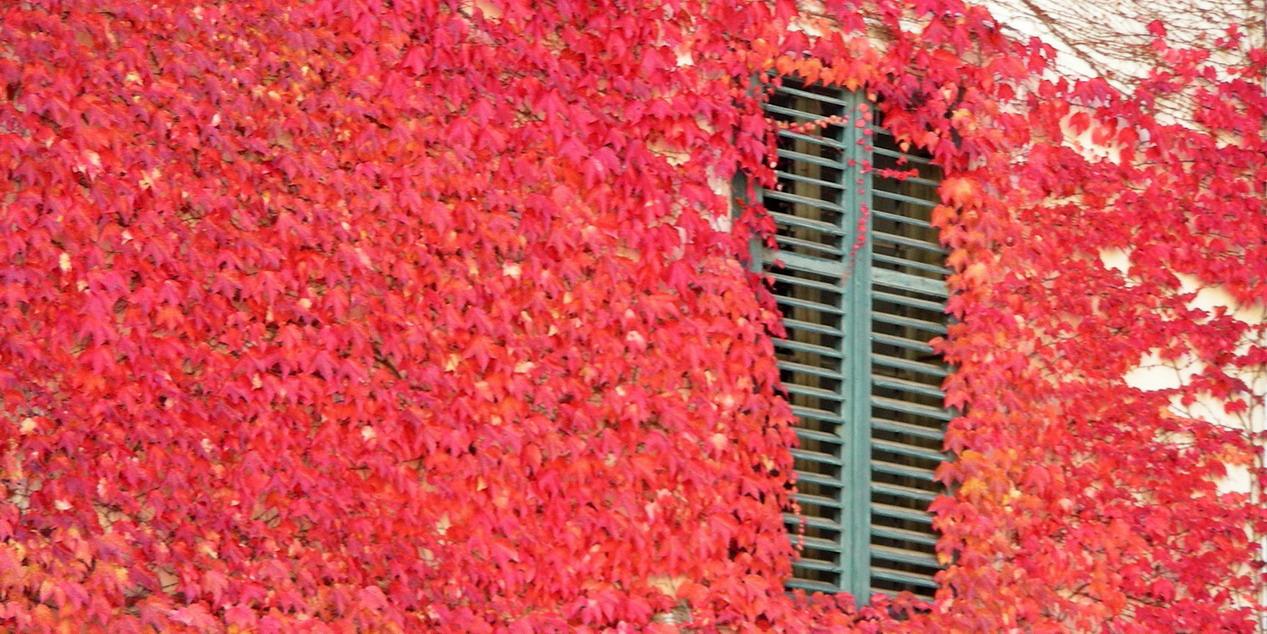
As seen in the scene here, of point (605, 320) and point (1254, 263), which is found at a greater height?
point (1254, 263)

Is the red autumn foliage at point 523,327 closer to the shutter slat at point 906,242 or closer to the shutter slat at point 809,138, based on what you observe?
the shutter slat at point 906,242

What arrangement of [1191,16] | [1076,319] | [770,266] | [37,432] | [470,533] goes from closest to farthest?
[37,432], [470,533], [770,266], [1076,319], [1191,16]

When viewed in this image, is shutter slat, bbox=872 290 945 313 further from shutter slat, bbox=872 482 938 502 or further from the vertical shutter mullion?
shutter slat, bbox=872 482 938 502

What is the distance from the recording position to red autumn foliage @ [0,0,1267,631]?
6.00m

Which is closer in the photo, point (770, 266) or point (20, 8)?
point (20, 8)

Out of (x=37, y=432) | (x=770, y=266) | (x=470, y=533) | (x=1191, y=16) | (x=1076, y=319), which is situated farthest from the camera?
(x=1191, y=16)

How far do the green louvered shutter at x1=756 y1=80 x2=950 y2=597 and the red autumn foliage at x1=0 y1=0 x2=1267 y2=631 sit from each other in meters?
0.14

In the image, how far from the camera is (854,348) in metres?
7.36

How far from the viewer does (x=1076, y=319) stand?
25.7 feet

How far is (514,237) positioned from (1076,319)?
2.48 meters

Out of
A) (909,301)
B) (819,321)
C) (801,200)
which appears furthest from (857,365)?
(801,200)

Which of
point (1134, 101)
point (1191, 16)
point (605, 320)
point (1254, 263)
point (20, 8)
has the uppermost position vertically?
point (1191, 16)

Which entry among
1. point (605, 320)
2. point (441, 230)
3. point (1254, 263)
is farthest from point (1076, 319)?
point (441, 230)

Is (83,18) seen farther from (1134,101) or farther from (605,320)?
(1134,101)
